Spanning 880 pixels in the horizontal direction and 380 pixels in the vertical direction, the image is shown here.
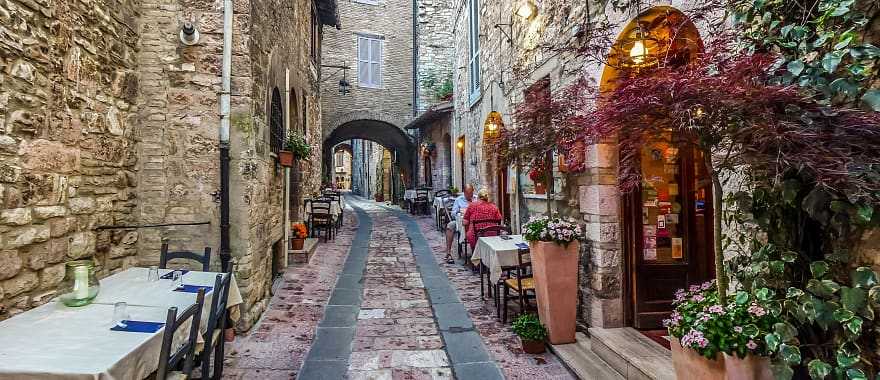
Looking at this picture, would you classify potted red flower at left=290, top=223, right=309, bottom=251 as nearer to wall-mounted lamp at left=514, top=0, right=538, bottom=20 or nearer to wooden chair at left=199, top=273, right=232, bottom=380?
wooden chair at left=199, top=273, right=232, bottom=380

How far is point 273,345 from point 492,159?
4.98 m

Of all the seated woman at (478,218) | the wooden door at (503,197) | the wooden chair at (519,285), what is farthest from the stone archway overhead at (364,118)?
the wooden chair at (519,285)

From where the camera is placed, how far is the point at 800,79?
5.46ft

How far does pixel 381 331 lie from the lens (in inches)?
165

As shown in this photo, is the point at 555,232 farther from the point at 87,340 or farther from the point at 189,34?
the point at 189,34

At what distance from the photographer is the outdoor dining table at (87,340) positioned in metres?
1.64

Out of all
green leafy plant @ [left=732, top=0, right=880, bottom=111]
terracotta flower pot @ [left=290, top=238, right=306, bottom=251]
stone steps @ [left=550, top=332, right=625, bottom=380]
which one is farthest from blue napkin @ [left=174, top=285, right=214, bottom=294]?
terracotta flower pot @ [left=290, top=238, right=306, bottom=251]

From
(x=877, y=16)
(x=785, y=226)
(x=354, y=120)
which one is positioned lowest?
(x=785, y=226)

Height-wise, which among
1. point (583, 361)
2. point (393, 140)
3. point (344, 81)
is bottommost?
point (583, 361)

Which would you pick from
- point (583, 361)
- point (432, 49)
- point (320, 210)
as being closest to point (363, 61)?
point (432, 49)

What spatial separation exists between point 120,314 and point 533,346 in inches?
114

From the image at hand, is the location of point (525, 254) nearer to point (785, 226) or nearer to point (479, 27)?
point (785, 226)

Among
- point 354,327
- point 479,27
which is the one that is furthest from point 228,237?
point 479,27

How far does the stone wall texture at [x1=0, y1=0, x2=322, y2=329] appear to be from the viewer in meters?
2.61
